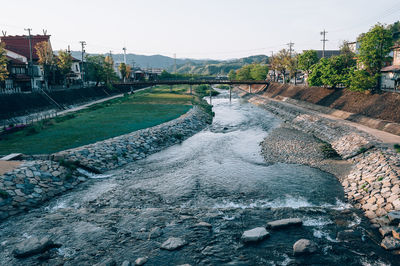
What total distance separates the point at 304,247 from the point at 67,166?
20650 millimetres

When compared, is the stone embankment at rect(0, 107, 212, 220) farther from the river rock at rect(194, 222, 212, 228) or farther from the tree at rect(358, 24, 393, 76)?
the tree at rect(358, 24, 393, 76)

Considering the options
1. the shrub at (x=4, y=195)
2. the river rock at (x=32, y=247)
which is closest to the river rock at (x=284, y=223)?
the river rock at (x=32, y=247)

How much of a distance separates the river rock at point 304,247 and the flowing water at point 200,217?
0.27 meters

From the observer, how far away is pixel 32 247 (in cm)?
1315

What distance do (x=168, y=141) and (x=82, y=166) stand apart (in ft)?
46.0

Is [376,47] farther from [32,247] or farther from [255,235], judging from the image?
[32,247]

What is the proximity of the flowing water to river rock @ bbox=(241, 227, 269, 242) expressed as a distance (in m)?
0.33

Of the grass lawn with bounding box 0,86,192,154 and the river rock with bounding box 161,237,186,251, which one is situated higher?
the grass lawn with bounding box 0,86,192,154

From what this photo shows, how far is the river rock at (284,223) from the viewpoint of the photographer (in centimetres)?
1488

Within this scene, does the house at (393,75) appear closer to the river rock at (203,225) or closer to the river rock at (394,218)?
the river rock at (394,218)

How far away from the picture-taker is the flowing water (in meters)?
12.8

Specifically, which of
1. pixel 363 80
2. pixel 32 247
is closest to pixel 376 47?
pixel 363 80

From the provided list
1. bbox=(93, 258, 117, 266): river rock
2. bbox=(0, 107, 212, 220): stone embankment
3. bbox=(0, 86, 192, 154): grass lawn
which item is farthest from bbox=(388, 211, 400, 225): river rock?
bbox=(0, 86, 192, 154): grass lawn

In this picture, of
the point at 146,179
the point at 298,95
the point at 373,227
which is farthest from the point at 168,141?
the point at 298,95
